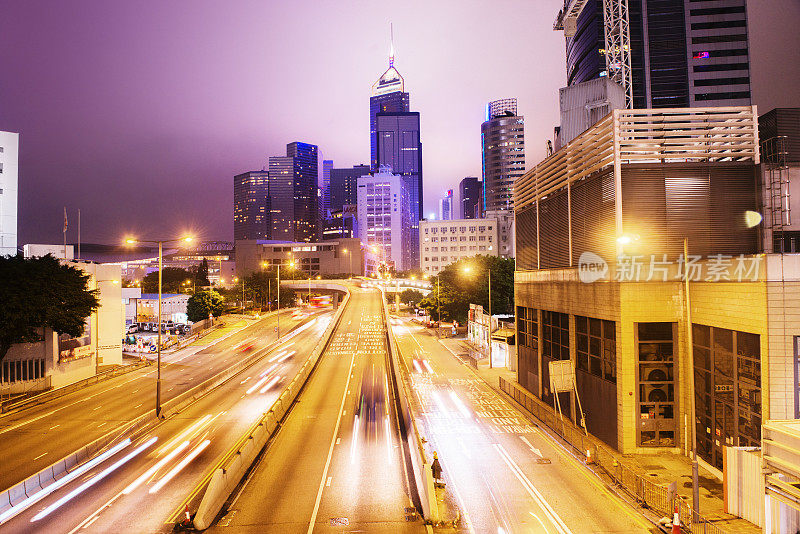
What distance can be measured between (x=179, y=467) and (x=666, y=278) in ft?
79.6

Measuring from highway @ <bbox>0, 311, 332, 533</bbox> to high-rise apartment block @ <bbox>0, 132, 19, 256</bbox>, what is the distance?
62.6 meters

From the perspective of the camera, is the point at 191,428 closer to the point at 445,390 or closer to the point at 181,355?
the point at 445,390

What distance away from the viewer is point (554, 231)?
3222 centimetres

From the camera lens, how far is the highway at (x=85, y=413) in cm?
2275

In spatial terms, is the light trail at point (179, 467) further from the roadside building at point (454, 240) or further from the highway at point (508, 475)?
the roadside building at point (454, 240)

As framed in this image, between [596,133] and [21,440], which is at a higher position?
[596,133]

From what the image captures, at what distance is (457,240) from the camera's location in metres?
165

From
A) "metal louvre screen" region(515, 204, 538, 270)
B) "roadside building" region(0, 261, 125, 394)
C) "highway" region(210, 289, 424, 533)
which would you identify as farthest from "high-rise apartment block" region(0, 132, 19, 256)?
"metal louvre screen" region(515, 204, 538, 270)

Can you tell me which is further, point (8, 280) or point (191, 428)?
point (8, 280)

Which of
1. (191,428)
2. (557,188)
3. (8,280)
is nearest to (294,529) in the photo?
(191,428)

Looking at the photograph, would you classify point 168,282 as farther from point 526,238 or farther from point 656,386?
point 656,386

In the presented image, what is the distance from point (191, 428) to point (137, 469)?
6.61m

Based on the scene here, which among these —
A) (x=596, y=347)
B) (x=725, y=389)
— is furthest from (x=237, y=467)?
(x=725, y=389)

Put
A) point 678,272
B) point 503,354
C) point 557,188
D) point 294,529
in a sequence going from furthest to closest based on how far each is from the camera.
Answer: point 503,354, point 557,188, point 678,272, point 294,529
